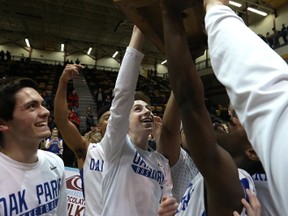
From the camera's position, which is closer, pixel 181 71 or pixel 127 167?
pixel 181 71

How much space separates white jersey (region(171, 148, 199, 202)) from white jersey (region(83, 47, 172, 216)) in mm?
106

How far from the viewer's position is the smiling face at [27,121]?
2.04 meters

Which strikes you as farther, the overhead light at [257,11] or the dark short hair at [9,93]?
the overhead light at [257,11]

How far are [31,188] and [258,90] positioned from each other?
5.88 ft

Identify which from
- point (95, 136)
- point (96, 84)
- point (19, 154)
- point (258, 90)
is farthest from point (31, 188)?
point (96, 84)

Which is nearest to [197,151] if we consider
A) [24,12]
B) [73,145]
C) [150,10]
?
[150,10]

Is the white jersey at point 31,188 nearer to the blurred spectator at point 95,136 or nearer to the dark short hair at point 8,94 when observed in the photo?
the dark short hair at point 8,94

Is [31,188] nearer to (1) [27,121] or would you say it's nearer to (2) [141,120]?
(1) [27,121]

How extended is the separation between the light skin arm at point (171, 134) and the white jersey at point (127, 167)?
0.08m

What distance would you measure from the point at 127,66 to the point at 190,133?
900mm

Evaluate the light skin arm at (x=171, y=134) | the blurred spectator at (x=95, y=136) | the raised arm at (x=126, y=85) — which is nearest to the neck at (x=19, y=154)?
the raised arm at (x=126, y=85)

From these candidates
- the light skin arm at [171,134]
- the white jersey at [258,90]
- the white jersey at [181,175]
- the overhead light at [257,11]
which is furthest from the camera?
the overhead light at [257,11]

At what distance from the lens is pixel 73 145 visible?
2.90 metres

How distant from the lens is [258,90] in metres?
0.54
